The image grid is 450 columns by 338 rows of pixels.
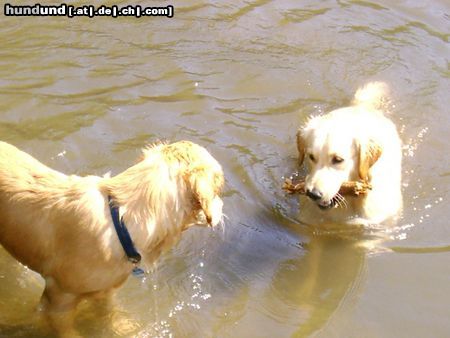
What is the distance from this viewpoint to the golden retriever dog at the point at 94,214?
3809mm

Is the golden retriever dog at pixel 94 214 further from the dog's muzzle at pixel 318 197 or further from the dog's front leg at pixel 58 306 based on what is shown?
the dog's muzzle at pixel 318 197

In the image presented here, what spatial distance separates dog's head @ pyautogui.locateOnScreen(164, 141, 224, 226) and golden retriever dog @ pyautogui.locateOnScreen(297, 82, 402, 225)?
1.38 metres

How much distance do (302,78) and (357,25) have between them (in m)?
1.69

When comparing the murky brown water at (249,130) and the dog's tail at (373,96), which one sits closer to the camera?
the murky brown water at (249,130)

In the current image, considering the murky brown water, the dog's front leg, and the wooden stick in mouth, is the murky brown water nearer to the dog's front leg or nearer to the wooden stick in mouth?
the dog's front leg

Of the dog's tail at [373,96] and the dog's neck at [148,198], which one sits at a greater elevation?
the dog's neck at [148,198]

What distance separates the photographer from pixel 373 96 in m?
6.82

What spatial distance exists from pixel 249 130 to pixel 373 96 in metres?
1.43

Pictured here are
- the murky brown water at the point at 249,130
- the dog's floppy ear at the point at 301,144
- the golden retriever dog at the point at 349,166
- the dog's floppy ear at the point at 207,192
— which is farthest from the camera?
the dog's floppy ear at the point at 301,144

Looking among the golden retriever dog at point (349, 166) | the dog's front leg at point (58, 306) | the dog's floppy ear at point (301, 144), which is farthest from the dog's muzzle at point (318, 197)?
the dog's front leg at point (58, 306)

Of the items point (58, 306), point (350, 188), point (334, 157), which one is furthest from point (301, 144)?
point (58, 306)

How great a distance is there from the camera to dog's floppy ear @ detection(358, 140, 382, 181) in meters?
5.21

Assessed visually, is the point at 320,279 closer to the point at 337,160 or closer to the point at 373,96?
the point at 337,160

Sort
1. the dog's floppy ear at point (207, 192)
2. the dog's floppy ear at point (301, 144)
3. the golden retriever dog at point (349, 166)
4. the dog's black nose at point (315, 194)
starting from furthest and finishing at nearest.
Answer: the dog's floppy ear at point (301, 144), the golden retriever dog at point (349, 166), the dog's black nose at point (315, 194), the dog's floppy ear at point (207, 192)
